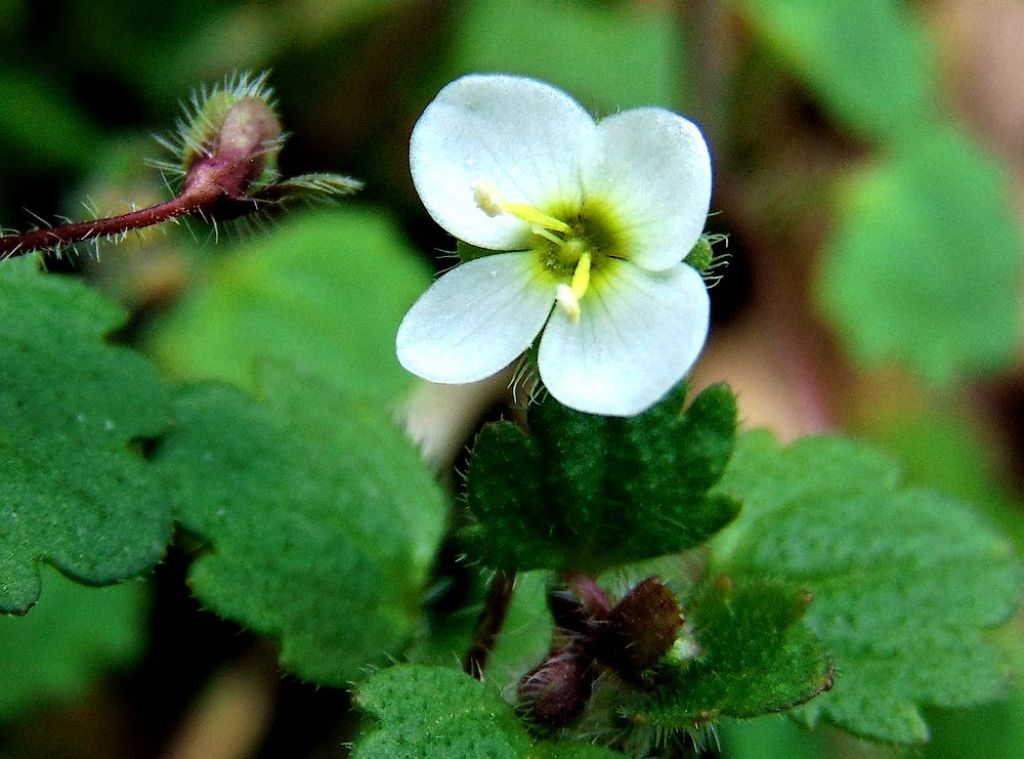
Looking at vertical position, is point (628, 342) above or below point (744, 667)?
above

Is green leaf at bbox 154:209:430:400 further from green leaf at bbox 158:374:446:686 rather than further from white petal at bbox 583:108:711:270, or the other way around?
white petal at bbox 583:108:711:270

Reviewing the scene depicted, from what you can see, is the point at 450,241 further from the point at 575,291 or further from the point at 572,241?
the point at 575,291

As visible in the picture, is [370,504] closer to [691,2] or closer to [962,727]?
[962,727]

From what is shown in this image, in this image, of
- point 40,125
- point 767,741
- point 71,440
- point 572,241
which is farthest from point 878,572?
point 40,125

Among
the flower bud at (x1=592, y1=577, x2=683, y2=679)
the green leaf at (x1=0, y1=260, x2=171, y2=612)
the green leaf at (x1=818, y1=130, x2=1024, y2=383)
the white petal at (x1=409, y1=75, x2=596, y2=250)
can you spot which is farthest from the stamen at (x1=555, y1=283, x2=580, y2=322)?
the green leaf at (x1=818, y1=130, x2=1024, y2=383)

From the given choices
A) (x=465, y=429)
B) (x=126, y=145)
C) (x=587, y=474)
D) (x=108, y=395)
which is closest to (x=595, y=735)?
(x=587, y=474)
